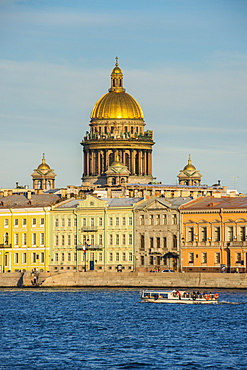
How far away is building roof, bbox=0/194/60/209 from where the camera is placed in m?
148

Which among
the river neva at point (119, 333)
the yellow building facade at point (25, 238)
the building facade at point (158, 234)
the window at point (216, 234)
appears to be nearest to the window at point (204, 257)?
the window at point (216, 234)

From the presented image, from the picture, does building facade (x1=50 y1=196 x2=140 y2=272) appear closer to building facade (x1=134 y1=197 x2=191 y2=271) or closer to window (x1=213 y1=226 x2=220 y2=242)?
building facade (x1=134 y1=197 x2=191 y2=271)

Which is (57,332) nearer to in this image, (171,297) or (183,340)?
(183,340)

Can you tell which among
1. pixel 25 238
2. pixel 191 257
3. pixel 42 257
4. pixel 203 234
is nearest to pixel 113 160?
pixel 25 238

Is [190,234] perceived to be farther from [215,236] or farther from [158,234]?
[158,234]

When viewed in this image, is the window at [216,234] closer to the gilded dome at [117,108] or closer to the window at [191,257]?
the window at [191,257]

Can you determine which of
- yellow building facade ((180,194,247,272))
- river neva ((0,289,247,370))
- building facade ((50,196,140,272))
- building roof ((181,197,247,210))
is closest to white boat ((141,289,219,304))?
river neva ((0,289,247,370))

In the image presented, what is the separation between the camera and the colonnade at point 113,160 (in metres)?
191

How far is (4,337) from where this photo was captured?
8694 centimetres

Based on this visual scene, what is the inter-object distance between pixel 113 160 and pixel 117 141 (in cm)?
243

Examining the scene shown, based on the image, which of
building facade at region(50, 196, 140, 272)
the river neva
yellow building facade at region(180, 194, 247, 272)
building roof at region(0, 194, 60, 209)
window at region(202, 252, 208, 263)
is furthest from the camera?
building roof at region(0, 194, 60, 209)

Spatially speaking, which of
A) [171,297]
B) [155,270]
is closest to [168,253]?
[155,270]

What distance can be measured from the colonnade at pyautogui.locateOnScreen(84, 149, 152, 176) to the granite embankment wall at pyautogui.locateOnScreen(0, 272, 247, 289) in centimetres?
5880

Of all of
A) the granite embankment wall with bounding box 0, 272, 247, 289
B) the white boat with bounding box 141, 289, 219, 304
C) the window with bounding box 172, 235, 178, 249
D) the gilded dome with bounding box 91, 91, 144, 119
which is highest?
the gilded dome with bounding box 91, 91, 144, 119
